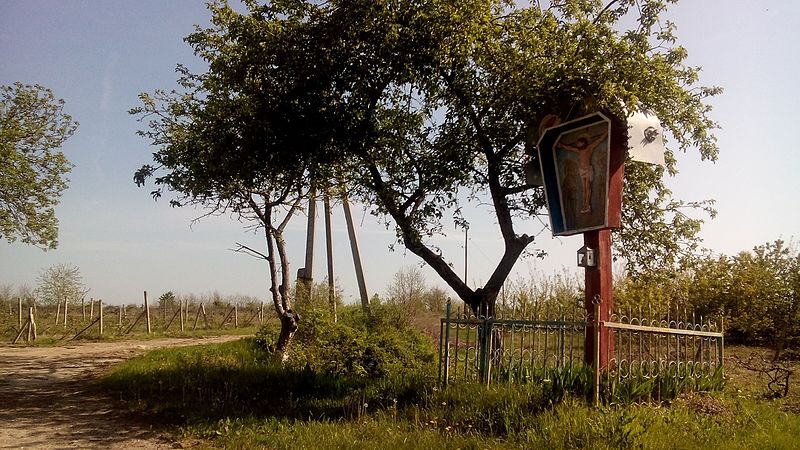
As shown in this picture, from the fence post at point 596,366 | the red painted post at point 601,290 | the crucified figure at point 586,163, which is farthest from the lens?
the crucified figure at point 586,163

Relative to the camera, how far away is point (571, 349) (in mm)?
7359

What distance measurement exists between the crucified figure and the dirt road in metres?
6.62

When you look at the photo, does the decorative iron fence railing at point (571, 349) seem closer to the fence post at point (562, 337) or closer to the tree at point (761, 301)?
the fence post at point (562, 337)

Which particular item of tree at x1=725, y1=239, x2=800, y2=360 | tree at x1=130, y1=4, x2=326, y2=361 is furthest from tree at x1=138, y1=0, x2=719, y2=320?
tree at x1=725, y1=239, x2=800, y2=360

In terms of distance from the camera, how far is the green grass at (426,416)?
6.39m

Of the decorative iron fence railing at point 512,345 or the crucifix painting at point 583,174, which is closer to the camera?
the decorative iron fence railing at point 512,345

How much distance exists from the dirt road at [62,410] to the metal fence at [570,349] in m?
4.47

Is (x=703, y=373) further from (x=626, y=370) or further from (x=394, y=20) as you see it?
(x=394, y=20)

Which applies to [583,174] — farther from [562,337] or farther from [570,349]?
[570,349]

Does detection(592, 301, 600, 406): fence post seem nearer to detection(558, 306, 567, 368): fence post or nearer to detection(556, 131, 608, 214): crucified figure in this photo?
detection(558, 306, 567, 368): fence post

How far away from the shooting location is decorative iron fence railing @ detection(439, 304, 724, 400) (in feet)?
24.5

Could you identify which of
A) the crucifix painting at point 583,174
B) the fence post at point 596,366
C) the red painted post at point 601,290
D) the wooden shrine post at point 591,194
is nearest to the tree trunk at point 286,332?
the wooden shrine post at point 591,194

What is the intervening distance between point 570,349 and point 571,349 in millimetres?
179

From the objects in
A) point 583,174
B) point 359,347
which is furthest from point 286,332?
point 583,174
